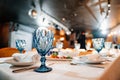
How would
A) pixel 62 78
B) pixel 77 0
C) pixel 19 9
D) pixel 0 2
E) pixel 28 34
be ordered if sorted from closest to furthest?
pixel 62 78 < pixel 77 0 < pixel 0 2 < pixel 19 9 < pixel 28 34

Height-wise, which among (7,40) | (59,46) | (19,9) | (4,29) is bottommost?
(59,46)

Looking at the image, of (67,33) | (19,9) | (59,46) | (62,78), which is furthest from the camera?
(67,33)

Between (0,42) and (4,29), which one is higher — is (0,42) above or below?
below

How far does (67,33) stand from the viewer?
745 centimetres

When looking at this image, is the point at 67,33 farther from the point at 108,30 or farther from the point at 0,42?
the point at 0,42

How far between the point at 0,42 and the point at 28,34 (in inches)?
76.7

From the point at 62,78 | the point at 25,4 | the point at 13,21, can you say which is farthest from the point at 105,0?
the point at 13,21

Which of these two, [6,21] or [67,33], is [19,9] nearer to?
[6,21]

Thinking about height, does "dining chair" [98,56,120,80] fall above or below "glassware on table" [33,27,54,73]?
below

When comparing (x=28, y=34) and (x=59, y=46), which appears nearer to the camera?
(x=59, y=46)

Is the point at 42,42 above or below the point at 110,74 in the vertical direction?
above

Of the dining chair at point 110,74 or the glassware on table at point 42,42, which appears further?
Result: the glassware on table at point 42,42

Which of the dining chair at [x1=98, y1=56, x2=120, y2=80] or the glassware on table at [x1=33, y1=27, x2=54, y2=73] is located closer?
the dining chair at [x1=98, y1=56, x2=120, y2=80]

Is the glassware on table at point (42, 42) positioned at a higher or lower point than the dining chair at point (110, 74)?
higher
